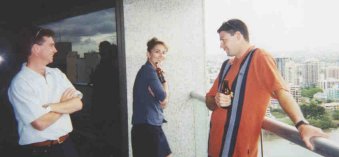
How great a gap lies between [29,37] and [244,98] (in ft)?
5.64

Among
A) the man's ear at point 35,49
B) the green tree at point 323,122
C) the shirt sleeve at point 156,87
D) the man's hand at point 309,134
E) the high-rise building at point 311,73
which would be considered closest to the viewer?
the man's hand at point 309,134

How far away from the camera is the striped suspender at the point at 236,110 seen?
187 centimetres

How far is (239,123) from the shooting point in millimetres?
1864

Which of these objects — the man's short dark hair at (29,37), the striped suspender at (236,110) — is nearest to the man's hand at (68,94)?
the man's short dark hair at (29,37)

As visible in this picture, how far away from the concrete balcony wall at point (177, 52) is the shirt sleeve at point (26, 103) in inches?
54.0

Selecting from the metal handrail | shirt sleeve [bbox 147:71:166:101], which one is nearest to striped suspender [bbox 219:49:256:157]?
the metal handrail

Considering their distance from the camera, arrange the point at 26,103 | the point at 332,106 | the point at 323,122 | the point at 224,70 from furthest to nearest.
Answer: the point at 224,70 → the point at 26,103 → the point at 332,106 → the point at 323,122

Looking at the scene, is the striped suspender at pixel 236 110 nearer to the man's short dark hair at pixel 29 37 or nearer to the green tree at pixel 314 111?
the green tree at pixel 314 111

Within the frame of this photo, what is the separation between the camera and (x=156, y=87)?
9.40 feet

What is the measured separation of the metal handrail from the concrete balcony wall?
183cm

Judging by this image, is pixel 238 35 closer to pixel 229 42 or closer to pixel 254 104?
pixel 229 42

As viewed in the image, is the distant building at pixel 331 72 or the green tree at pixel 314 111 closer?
the green tree at pixel 314 111

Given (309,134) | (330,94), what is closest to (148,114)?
(330,94)

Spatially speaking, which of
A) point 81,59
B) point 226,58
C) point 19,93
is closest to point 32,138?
point 19,93
